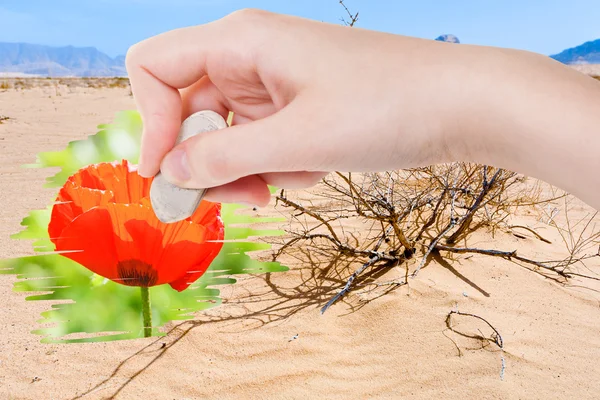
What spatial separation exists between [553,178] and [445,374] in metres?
0.56

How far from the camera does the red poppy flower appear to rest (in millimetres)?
630

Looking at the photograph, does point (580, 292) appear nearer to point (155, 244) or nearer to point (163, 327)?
point (163, 327)

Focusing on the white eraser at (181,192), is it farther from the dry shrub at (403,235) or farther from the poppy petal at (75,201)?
the dry shrub at (403,235)

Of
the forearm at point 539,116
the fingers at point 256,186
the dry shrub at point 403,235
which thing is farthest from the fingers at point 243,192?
the dry shrub at point 403,235

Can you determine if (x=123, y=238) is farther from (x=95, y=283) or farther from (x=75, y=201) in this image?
(x=95, y=283)

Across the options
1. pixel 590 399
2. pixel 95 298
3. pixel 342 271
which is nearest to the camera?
pixel 95 298

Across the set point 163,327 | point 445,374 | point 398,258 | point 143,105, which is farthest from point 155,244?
point 398,258

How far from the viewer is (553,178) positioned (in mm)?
530

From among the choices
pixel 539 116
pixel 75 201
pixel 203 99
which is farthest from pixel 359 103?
pixel 75 201

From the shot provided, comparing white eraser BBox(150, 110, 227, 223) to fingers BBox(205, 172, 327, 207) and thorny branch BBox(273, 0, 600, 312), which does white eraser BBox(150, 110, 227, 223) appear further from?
thorny branch BBox(273, 0, 600, 312)

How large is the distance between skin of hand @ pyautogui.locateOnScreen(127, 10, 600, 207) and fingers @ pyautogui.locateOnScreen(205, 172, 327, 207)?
95 mm

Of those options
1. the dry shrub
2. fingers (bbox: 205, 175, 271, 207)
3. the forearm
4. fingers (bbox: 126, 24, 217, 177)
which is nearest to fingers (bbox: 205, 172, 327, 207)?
fingers (bbox: 205, 175, 271, 207)

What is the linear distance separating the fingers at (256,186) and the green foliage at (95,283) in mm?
160

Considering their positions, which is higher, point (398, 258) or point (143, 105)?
point (143, 105)
